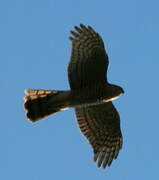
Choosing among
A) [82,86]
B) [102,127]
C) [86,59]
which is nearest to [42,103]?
[82,86]

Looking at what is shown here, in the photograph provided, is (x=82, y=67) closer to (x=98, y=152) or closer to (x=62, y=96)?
(x=62, y=96)

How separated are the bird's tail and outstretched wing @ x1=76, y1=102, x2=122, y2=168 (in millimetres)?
1292

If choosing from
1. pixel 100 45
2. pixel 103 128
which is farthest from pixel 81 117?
pixel 100 45

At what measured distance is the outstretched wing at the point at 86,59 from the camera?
69.0 ft

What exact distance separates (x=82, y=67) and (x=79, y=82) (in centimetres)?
38

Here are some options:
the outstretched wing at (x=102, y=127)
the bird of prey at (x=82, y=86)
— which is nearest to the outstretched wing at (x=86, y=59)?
the bird of prey at (x=82, y=86)

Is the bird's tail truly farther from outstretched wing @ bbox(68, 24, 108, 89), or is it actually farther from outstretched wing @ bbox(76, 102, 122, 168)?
outstretched wing @ bbox(76, 102, 122, 168)

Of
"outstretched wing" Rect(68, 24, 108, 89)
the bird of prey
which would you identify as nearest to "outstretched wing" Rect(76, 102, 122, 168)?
the bird of prey

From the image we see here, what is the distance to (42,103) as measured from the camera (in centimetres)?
2136

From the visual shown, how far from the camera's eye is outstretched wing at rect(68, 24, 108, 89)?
21031mm

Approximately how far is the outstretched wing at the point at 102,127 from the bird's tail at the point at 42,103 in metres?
1.29

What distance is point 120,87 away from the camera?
21.5 m

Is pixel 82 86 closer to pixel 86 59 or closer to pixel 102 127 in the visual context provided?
pixel 86 59

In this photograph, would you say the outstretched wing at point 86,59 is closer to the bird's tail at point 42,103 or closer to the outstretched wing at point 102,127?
the bird's tail at point 42,103
